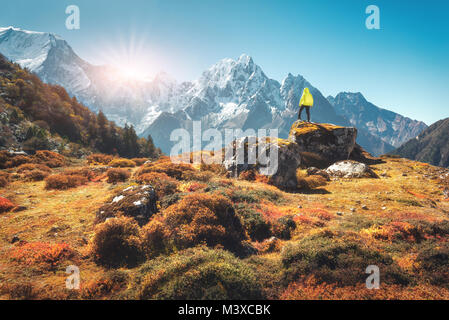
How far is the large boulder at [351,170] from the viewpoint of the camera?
70.3 ft

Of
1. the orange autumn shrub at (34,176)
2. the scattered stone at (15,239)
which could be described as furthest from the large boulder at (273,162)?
the orange autumn shrub at (34,176)

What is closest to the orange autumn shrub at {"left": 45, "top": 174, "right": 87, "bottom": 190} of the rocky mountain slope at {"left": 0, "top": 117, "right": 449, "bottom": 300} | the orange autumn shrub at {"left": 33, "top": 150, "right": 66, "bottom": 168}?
the rocky mountain slope at {"left": 0, "top": 117, "right": 449, "bottom": 300}

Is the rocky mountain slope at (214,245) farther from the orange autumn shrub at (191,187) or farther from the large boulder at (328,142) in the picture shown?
the large boulder at (328,142)

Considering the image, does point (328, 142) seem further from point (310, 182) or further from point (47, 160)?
point (47, 160)

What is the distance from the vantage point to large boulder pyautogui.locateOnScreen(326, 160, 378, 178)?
2144cm

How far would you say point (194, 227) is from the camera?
8.21 metres

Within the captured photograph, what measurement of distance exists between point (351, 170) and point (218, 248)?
21262 mm

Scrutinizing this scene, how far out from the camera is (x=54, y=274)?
5.86 m

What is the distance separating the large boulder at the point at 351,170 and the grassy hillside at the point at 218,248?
7.73m

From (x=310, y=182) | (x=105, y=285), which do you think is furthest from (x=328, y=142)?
(x=105, y=285)
